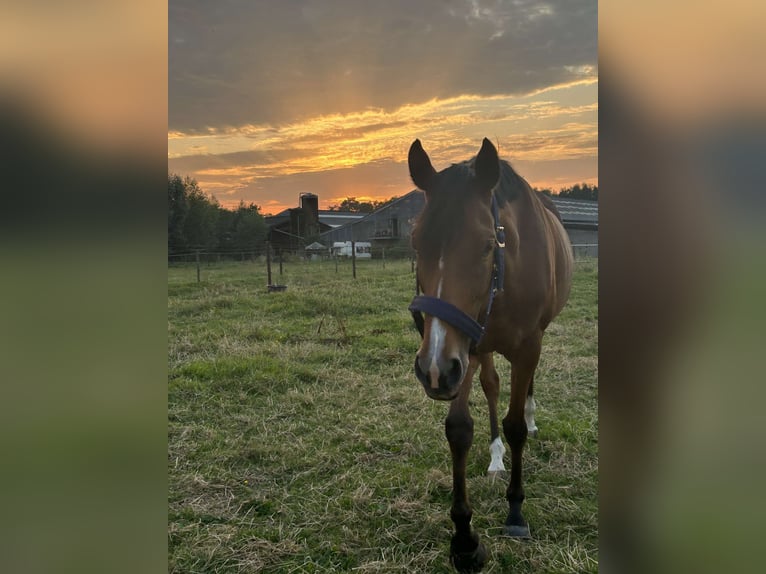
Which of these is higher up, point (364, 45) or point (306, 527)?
point (364, 45)

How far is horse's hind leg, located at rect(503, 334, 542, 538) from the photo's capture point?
2713 millimetres

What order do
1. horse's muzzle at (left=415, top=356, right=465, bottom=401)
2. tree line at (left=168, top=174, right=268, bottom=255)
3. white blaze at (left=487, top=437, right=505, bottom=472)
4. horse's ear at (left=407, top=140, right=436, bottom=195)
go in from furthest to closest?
tree line at (left=168, top=174, right=268, bottom=255) → white blaze at (left=487, top=437, right=505, bottom=472) → horse's ear at (left=407, top=140, right=436, bottom=195) → horse's muzzle at (left=415, top=356, right=465, bottom=401)

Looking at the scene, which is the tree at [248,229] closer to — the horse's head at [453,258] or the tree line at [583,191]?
the horse's head at [453,258]

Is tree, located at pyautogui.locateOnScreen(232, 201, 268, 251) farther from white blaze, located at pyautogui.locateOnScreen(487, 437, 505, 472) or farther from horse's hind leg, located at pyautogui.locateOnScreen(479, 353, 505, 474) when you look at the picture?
white blaze, located at pyautogui.locateOnScreen(487, 437, 505, 472)

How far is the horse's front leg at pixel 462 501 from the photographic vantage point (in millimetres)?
2416

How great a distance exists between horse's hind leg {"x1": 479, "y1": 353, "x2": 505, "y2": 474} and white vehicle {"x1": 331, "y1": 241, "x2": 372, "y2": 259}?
19.7ft

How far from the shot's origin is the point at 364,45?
7.22 ft

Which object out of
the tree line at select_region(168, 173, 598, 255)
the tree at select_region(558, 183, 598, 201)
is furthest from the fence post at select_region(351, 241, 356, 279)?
the tree at select_region(558, 183, 598, 201)

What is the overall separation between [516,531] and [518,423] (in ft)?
2.08

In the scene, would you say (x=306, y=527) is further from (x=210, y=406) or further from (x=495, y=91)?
(x=495, y=91)

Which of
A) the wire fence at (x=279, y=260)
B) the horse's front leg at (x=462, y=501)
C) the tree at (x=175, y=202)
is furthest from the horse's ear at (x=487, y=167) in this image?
the wire fence at (x=279, y=260)
